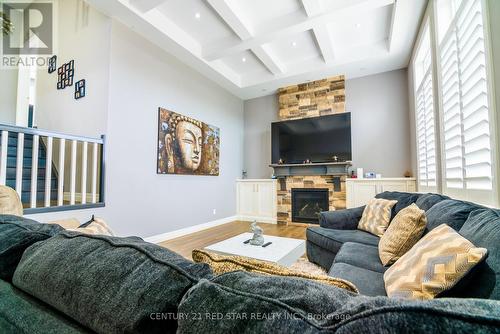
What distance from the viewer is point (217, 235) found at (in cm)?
387

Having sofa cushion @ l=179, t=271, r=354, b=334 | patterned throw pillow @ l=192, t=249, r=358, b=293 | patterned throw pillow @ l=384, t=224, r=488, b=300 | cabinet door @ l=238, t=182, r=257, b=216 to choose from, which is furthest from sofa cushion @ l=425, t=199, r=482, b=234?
cabinet door @ l=238, t=182, r=257, b=216

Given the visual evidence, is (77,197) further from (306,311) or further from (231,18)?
(306,311)

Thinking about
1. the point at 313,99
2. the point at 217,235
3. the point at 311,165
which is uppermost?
the point at 313,99

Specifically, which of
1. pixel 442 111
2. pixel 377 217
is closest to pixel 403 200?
pixel 377 217

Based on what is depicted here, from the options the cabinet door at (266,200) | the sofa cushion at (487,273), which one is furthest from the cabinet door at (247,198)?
the sofa cushion at (487,273)

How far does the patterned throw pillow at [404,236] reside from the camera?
4.75 feet

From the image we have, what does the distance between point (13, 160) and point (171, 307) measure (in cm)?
406

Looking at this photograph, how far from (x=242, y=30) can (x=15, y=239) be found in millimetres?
3504

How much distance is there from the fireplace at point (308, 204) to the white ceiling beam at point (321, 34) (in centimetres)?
253

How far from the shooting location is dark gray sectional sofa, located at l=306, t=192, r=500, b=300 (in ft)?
2.40

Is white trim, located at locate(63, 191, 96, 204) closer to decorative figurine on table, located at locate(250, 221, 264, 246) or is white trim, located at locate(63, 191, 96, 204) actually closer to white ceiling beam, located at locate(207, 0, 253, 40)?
decorative figurine on table, located at locate(250, 221, 264, 246)

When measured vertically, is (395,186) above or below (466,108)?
below

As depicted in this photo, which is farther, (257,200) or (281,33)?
(257,200)

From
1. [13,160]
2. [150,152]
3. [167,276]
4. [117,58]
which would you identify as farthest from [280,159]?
[167,276]
